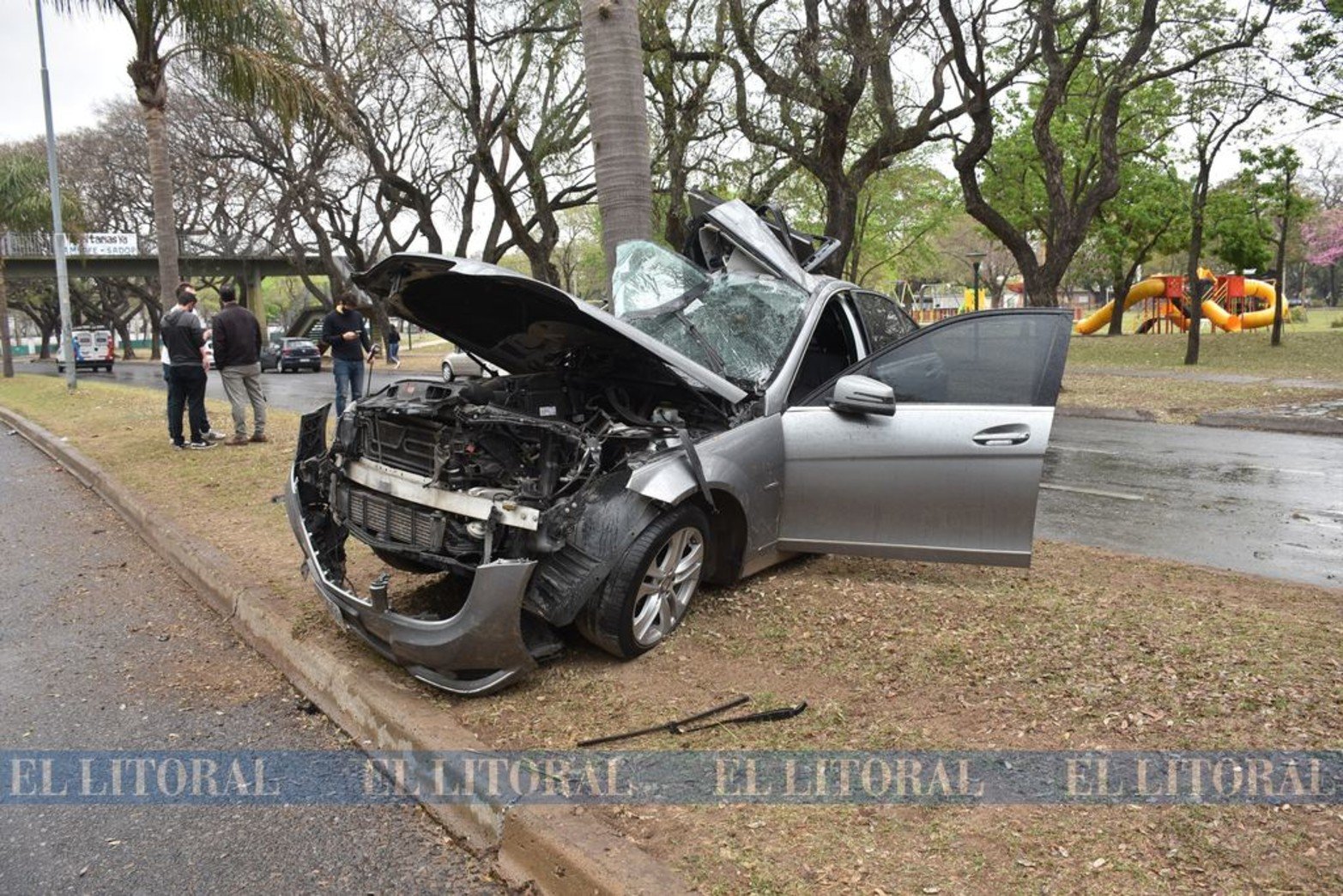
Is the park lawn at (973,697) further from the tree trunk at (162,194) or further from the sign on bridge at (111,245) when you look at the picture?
the sign on bridge at (111,245)

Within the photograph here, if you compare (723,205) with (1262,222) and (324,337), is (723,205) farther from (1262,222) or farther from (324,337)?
(1262,222)

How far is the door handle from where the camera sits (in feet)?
14.5

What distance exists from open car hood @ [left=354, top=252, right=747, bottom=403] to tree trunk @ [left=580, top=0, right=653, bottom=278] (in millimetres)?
2072

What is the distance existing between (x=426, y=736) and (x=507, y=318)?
7.06 feet

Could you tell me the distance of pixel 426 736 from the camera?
3.34 meters

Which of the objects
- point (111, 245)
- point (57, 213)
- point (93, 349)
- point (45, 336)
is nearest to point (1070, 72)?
point (57, 213)

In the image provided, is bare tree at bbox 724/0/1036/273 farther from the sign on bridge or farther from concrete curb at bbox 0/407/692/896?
the sign on bridge

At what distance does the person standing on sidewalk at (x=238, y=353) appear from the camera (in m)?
10.2

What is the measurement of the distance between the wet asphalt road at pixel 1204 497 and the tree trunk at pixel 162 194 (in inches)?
116

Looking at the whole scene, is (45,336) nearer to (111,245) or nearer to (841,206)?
(111,245)

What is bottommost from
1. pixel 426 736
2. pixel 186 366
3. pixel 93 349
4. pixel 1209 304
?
pixel 426 736

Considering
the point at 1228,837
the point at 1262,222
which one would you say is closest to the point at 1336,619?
the point at 1228,837

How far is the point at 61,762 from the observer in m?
3.53

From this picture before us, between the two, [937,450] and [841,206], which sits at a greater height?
[841,206]
